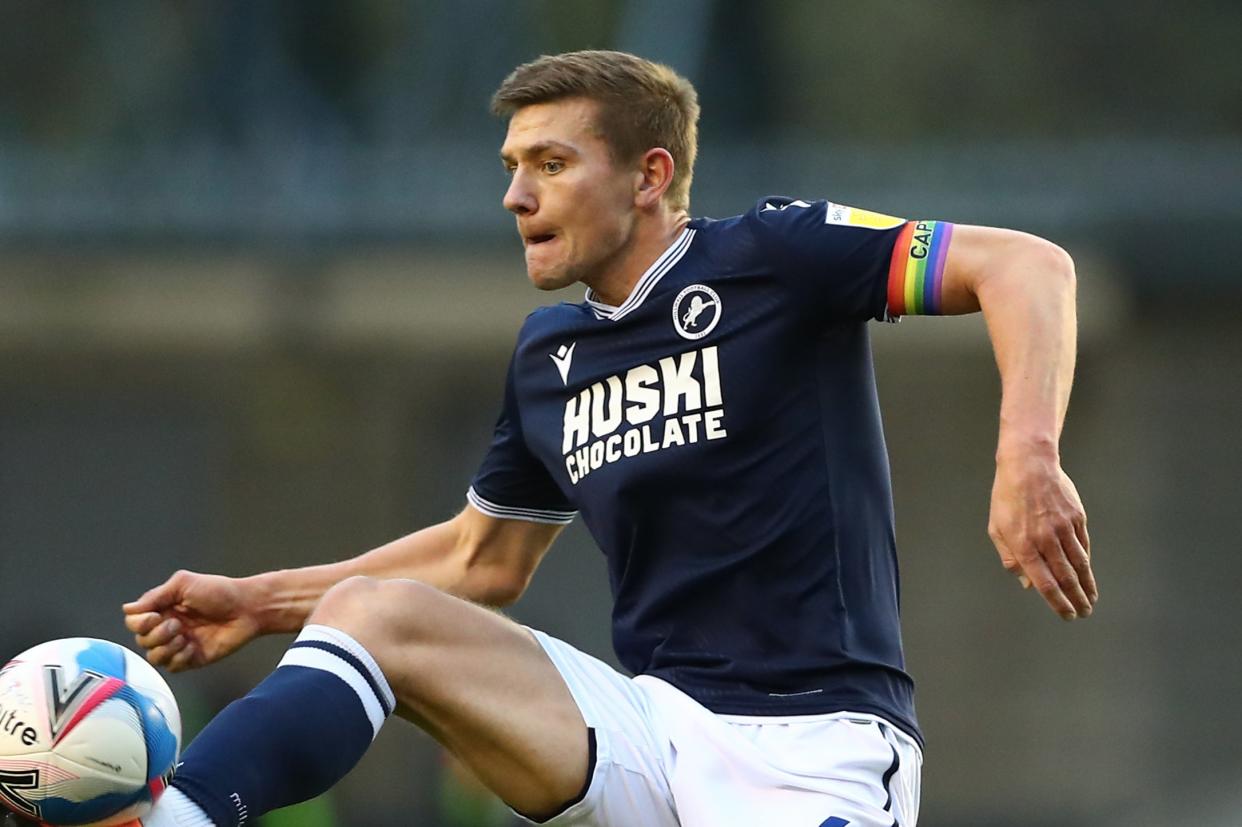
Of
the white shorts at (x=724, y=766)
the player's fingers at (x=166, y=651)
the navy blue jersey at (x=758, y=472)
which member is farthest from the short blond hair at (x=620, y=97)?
the player's fingers at (x=166, y=651)

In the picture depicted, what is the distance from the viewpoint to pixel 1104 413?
13594 millimetres

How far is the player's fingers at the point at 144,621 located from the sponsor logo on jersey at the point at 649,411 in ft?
3.28

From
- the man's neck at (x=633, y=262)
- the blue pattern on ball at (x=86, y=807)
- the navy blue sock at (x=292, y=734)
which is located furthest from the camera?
the man's neck at (x=633, y=262)

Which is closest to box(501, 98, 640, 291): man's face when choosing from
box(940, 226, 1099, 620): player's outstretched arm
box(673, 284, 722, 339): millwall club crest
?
box(673, 284, 722, 339): millwall club crest

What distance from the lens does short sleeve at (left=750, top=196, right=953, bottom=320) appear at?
4.20 m

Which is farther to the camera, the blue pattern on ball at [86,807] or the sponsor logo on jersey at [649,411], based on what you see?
the sponsor logo on jersey at [649,411]

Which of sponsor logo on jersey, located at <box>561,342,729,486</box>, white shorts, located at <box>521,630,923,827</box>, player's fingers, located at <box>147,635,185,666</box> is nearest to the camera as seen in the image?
white shorts, located at <box>521,630,923,827</box>

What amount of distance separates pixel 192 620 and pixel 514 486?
0.88 metres

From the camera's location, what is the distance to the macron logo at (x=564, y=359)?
4.72 m

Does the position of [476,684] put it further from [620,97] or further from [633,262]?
[620,97]

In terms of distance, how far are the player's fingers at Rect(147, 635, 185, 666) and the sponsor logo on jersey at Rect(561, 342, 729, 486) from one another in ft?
3.20

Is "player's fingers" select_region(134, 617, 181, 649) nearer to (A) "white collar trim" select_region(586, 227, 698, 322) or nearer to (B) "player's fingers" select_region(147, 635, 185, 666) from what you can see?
(B) "player's fingers" select_region(147, 635, 185, 666)

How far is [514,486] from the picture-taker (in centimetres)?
507

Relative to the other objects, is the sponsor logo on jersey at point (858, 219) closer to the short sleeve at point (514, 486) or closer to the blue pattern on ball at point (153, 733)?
the short sleeve at point (514, 486)
